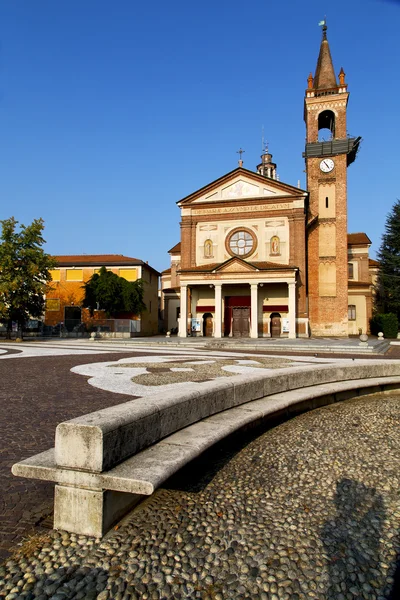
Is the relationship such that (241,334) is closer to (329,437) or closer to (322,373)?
(322,373)

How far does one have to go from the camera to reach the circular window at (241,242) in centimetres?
3491

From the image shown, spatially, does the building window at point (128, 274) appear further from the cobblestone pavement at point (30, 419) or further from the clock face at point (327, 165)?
Result: the cobblestone pavement at point (30, 419)

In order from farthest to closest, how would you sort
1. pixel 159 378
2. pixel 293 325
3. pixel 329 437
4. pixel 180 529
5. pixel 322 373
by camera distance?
pixel 293 325
pixel 159 378
pixel 322 373
pixel 329 437
pixel 180 529

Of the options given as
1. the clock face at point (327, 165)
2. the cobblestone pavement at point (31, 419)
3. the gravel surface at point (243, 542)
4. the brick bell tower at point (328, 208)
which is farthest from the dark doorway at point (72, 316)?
the gravel surface at point (243, 542)

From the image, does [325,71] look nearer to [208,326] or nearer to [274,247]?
[274,247]

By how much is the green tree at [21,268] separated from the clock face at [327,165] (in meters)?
25.7

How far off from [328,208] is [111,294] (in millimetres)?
21693

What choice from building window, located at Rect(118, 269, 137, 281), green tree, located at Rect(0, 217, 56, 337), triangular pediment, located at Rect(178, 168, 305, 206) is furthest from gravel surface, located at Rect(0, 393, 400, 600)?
building window, located at Rect(118, 269, 137, 281)

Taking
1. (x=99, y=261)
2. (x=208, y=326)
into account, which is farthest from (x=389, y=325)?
(x=99, y=261)

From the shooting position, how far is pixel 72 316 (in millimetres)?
41125

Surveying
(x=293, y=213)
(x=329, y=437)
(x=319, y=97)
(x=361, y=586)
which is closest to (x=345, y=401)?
(x=329, y=437)

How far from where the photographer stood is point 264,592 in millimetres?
2131

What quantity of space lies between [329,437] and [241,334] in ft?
94.3

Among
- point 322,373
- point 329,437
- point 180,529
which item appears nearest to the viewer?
point 180,529
